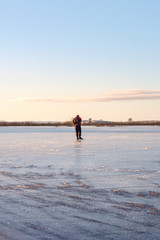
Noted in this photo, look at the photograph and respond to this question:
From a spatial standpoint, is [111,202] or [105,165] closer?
[111,202]

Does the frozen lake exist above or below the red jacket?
below

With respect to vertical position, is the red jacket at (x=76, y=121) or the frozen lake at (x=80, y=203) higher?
the red jacket at (x=76, y=121)

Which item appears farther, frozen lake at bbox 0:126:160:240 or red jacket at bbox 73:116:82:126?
Answer: red jacket at bbox 73:116:82:126

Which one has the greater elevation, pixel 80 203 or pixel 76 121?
pixel 76 121

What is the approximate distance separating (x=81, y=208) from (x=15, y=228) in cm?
102

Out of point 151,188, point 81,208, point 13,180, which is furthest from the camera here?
point 13,180

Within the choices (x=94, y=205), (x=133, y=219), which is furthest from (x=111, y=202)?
(x=133, y=219)

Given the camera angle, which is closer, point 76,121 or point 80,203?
point 80,203

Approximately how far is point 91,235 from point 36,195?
6.21 feet

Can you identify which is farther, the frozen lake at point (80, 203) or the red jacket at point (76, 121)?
the red jacket at point (76, 121)

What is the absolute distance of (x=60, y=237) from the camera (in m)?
3.01

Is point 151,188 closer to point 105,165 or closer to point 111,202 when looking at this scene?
point 111,202

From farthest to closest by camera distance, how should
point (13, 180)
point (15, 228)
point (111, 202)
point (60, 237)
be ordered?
point (13, 180), point (111, 202), point (15, 228), point (60, 237)

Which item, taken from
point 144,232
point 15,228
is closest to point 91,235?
point 144,232
